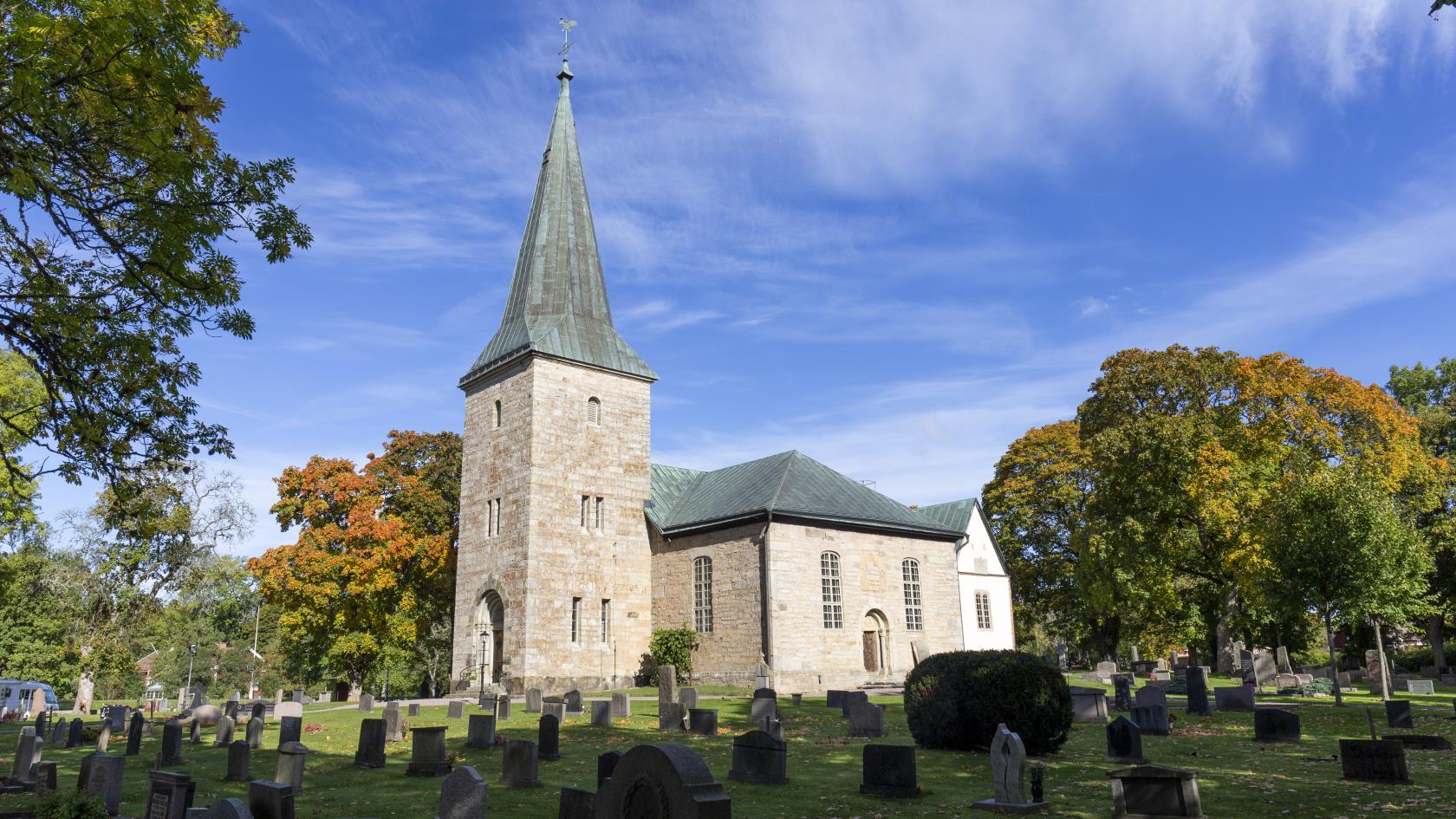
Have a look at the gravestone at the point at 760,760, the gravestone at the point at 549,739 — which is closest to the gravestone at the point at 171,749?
the gravestone at the point at 549,739

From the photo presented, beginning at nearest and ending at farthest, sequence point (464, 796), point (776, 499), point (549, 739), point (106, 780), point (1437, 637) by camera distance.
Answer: point (464, 796) → point (106, 780) → point (549, 739) → point (776, 499) → point (1437, 637)

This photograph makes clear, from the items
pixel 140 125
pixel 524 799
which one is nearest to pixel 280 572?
pixel 524 799

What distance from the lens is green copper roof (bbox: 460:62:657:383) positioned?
34.8 meters

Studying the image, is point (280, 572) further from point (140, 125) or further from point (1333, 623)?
point (1333, 623)

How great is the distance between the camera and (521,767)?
12.0 m

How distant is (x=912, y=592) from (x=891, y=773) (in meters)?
25.2

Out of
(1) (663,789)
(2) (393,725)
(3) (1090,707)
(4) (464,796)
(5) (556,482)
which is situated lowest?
(3) (1090,707)

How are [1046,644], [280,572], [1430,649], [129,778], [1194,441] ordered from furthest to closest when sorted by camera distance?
[1046,644] < [1430,649] < [280,572] < [1194,441] < [129,778]

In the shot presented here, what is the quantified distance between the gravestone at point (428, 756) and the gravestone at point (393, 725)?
4.30 metres

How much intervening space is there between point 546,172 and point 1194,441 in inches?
1075

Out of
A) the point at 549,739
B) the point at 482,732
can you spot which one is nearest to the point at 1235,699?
the point at 549,739

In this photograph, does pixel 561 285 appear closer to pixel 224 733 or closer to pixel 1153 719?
pixel 224 733

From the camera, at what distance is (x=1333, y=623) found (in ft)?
Result: 73.9

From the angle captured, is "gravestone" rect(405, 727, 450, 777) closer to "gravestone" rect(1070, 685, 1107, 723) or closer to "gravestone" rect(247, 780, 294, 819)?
"gravestone" rect(247, 780, 294, 819)
